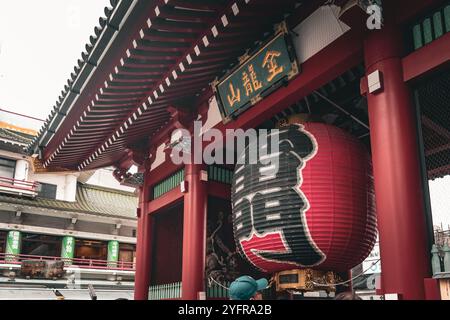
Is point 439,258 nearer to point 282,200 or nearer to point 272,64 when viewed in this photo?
point 282,200

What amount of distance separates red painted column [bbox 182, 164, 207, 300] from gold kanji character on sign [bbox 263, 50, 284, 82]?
7.85ft

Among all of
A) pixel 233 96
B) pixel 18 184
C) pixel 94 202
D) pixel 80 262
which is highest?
pixel 18 184

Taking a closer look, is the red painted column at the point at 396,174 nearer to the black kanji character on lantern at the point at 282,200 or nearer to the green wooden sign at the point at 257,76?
the black kanji character on lantern at the point at 282,200

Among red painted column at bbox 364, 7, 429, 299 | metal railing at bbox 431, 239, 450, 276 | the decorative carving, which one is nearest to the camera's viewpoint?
metal railing at bbox 431, 239, 450, 276

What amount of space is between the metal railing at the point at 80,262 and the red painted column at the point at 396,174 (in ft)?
57.9

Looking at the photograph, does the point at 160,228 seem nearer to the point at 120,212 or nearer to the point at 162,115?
the point at 162,115

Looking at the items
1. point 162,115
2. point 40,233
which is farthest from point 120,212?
point 162,115

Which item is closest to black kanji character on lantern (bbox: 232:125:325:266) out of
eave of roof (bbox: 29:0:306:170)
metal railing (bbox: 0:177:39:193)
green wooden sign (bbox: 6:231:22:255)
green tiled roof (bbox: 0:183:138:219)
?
eave of roof (bbox: 29:0:306:170)

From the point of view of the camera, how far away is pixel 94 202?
2409 cm

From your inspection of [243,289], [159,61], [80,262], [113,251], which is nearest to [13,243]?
[80,262]

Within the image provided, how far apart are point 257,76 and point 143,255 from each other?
4763 mm

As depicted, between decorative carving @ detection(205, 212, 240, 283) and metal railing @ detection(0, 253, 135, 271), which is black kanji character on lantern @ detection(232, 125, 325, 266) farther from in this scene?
metal railing @ detection(0, 253, 135, 271)

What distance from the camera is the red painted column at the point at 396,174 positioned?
4.09 m

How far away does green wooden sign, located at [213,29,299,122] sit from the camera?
590cm
